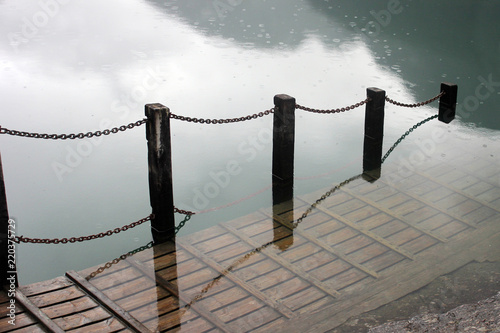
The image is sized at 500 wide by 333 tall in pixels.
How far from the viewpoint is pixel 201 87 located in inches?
426

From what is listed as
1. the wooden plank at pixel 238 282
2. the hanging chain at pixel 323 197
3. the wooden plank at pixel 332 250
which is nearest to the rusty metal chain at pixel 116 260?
the wooden plank at pixel 238 282

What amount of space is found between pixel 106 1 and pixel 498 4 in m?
10.6

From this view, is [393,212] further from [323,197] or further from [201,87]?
[201,87]

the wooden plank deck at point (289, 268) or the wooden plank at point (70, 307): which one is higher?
the wooden plank at point (70, 307)

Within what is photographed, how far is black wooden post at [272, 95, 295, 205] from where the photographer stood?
6711 mm

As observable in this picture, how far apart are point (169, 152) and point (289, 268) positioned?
61.4 inches

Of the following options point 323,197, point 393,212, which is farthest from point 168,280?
point 393,212

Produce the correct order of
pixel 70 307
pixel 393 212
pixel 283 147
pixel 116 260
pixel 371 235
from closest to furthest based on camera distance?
pixel 70 307
pixel 116 260
pixel 371 235
pixel 393 212
pixel 283 147

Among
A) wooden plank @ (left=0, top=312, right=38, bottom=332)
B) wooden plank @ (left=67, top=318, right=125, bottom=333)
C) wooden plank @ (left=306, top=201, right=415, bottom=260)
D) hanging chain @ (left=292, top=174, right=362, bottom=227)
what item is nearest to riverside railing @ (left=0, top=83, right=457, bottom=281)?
hanging chain @ (left=292, top=174, right=362, bottom=227)

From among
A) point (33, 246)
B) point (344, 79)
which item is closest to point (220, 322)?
point (33, 246)

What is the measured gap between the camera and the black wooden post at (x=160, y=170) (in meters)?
5.71

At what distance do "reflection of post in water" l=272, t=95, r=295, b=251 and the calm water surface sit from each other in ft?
0.82

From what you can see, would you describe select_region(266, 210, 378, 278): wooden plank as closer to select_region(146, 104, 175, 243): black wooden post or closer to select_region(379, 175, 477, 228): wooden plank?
select_region(146, 104, 175, 243): black wooden post

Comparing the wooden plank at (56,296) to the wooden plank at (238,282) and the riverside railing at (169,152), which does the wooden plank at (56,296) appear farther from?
the wooden plank at (238,282)
